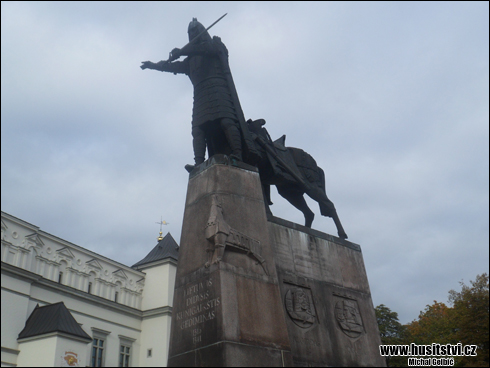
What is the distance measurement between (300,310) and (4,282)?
29.7 meters

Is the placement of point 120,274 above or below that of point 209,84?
above

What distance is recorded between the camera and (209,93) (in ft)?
35.4

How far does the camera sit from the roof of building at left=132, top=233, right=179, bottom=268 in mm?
48375

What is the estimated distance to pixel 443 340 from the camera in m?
37.4

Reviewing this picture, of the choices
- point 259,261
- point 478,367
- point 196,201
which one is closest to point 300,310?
point 259,261

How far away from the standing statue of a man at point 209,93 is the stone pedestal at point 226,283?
1.04 meters

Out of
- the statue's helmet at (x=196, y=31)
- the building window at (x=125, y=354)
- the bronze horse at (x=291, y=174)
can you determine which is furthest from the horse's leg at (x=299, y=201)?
the building window at (x=125, y=354)

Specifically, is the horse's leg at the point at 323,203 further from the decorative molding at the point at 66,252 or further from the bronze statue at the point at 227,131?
the decorative molding at the point at 66,252

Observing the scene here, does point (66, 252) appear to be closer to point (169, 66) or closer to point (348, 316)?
point (169, 66)

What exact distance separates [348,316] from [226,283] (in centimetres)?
320

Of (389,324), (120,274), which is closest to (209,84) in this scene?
(120,274)

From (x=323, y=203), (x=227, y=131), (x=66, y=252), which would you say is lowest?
(x=323, y=203)

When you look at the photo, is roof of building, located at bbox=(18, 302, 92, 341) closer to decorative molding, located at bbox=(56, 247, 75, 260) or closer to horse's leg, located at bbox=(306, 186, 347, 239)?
decorative molding, located at bbox=(56, 247, 75, 260)

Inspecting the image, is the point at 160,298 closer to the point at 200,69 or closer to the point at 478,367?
the point at 478,367
